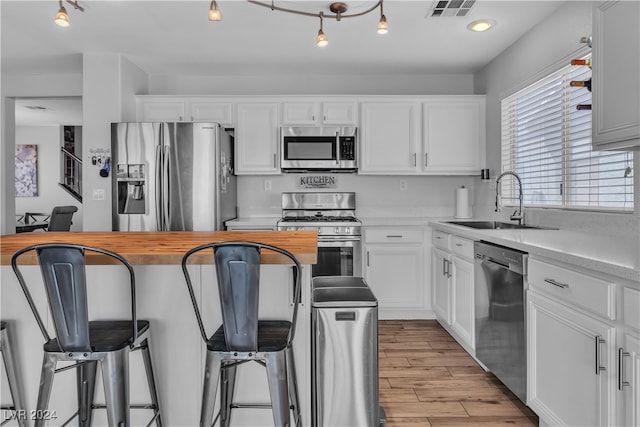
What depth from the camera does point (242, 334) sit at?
1405 mm

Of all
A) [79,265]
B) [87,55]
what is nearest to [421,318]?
[79,265]

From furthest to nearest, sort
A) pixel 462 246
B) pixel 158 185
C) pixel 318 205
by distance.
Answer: pixel 318 205 → pixel 158 185 → pixel 462 246

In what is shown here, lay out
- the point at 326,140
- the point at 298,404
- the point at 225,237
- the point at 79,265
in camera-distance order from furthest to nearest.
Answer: the point at 326,140 < the point at 225,237 < the point at 298,404 < the point at 79,265

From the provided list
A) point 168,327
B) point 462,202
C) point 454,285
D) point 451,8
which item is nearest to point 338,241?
point 454,285

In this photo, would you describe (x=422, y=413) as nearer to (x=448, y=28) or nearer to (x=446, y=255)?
(x=446, y=255)

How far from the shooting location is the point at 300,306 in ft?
5.64

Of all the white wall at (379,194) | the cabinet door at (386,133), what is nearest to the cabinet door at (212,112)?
the white wall at (379,194)

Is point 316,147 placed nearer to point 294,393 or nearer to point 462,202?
point 462,202

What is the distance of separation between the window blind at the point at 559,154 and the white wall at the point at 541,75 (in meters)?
0.07

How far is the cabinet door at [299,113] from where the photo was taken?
Answer: 4.09 meters

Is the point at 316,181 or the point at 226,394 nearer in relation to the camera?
the point at 226,394

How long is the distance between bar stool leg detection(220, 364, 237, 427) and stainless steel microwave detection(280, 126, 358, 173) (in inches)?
103

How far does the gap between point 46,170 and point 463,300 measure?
8682 mm

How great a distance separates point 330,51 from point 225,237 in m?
2.28
